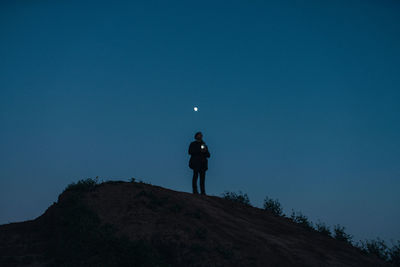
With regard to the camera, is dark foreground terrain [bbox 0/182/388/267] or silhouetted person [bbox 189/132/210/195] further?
silhouetted person [bbox 189/132/210/195]

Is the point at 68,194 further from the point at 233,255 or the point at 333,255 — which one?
the point at 333,255

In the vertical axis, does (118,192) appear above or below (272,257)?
above

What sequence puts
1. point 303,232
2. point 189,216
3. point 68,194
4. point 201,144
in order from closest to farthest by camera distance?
point 189,216, point 68,194, point 303,232, point 201,144

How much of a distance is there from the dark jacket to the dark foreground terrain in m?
1.45

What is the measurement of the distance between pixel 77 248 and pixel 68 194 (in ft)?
8.87

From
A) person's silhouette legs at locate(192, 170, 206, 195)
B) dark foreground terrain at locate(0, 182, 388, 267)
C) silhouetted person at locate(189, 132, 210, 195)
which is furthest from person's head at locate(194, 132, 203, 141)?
dark foreground terrain at locate(0, 182, 388, 267)

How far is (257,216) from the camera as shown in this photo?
10.9 m

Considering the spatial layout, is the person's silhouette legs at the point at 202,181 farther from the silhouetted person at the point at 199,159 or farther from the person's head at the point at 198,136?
the person's head at the point at 198,136

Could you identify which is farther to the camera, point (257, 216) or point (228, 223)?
point (257, 216)

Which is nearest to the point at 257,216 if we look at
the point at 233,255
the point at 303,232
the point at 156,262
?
the point at 303,232

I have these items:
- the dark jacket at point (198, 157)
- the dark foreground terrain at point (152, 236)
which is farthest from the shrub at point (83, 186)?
the dark jacket at point (198, 157)

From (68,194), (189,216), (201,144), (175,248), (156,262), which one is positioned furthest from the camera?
(201,144)

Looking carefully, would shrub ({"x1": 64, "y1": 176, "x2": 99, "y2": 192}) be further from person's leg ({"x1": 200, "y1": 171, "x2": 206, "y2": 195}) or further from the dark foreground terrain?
person's leg ({"x1": 200, "y1": 171, "x2": 206, "y2": 195})

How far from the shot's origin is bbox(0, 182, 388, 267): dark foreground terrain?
6707 millimetres
